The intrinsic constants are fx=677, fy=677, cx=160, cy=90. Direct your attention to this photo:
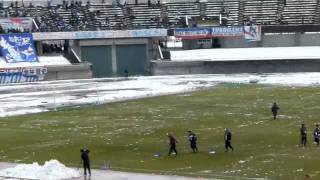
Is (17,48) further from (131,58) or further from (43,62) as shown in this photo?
(131,58)

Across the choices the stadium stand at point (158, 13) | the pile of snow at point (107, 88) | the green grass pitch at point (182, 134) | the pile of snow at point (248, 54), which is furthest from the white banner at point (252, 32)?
the green grass pitch at point (182, 134)

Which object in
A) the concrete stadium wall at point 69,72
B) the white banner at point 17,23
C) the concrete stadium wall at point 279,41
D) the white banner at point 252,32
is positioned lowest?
the concrete stadium wall at point 69,72

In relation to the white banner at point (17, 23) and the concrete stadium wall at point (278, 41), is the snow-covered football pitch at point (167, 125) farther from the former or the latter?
the concrete stadium wall at point (278, 41)

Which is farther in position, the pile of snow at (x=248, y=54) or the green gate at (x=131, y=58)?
the green gate at (x=131, y=58)

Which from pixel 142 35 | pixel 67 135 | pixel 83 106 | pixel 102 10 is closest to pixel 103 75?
pixel 142 35

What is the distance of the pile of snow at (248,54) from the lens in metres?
77.9

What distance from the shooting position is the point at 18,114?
1772 inches

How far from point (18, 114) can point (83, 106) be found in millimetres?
5463

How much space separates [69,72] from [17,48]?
7.21 m

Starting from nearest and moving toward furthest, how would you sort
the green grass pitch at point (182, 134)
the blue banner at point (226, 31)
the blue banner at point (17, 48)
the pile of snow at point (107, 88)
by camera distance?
the green grass pitch at point (182, 134)
the pile of snow at point (107, 88)
the blue banner at point (17, 48)
the blue banner at point (226, 31)

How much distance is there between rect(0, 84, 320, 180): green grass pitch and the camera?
25.2 metres

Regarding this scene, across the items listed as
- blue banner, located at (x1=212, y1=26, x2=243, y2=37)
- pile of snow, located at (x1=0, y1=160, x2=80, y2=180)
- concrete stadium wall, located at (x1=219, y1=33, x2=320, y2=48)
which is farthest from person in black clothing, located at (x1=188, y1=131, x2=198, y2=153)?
concrete stadium wall, located at (x1=219, y1=33, x2=320, y2=48)

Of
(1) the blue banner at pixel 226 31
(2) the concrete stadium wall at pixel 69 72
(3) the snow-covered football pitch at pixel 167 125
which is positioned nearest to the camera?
(3) the snow-covered football pitch at pixel 167 125

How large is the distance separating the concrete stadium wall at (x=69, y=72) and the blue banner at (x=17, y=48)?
3865mm
